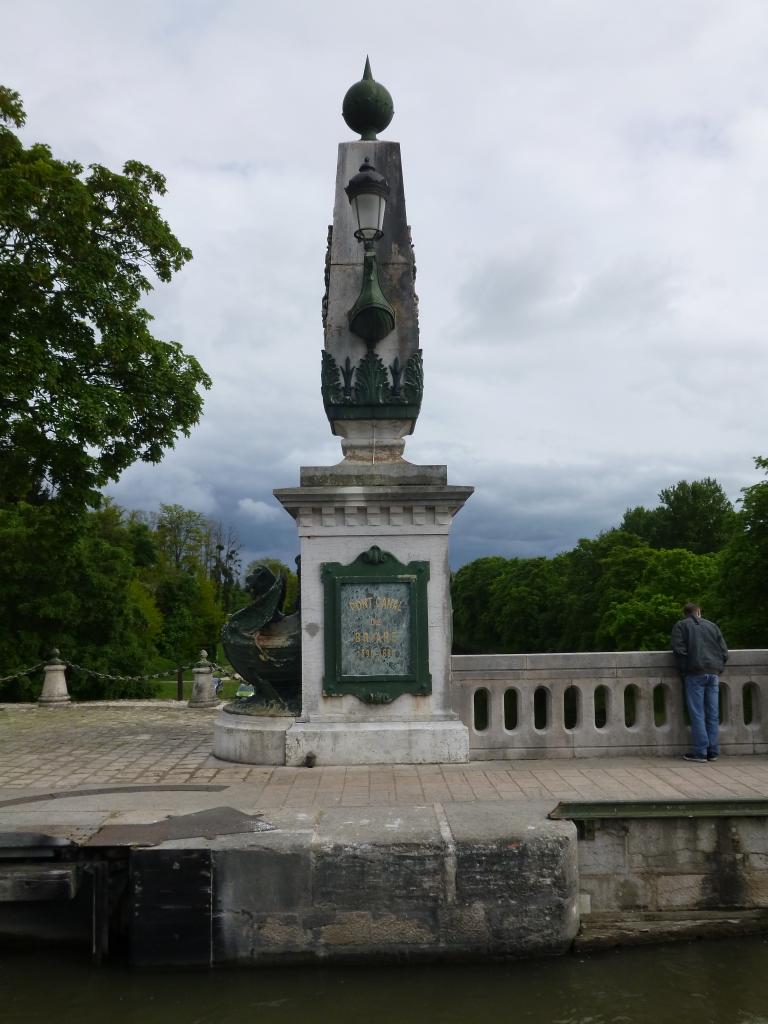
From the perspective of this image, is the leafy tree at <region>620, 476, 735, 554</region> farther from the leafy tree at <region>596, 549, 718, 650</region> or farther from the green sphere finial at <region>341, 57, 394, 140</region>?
the green sphere finial at <region>341, 57, 394, 140</region>

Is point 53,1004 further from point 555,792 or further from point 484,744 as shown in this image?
point 484,744

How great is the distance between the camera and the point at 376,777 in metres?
7.69

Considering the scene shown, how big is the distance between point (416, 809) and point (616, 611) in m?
35.1

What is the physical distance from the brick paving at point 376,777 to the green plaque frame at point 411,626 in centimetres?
74

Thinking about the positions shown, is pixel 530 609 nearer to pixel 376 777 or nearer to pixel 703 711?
pixel 703 711

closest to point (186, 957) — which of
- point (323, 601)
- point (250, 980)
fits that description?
point (250, 980)

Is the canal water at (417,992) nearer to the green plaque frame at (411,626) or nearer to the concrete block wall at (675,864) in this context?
the concrete block wall at (675,864)

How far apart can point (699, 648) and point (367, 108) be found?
22.4 feet

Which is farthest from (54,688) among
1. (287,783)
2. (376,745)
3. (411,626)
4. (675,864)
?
(675,864)

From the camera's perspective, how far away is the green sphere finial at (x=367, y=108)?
9.78m

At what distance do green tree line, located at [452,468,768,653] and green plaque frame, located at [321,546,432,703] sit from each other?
965 inches

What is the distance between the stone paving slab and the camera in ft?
21.4

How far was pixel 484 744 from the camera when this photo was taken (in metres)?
8.62

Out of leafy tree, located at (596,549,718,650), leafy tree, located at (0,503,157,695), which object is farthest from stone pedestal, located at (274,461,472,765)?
leafy tree, located at (596,549,718,650)
